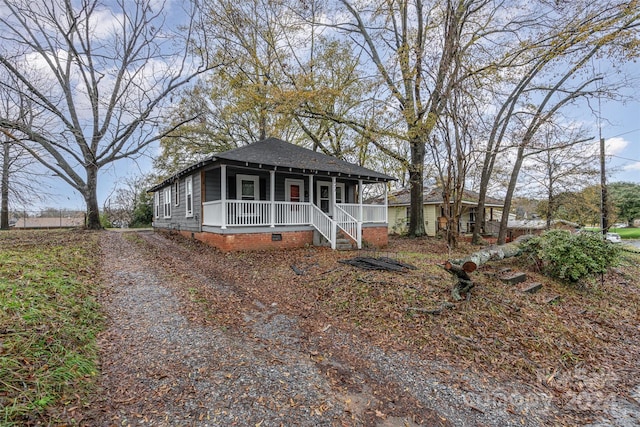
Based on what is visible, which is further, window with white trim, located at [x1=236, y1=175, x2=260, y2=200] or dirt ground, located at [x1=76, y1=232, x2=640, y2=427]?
window with white trim, located at [x1=236, y1=175, x2=260, y2=200]

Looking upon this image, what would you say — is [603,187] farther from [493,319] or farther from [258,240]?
[258,240]

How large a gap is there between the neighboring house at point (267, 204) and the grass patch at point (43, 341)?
17.8 feet

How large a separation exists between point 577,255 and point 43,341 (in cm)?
920

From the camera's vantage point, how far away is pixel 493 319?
14.9 ft

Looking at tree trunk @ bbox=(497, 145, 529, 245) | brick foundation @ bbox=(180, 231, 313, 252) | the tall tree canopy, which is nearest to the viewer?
brick foundation @ bbox=(180, 231, 313, 252)

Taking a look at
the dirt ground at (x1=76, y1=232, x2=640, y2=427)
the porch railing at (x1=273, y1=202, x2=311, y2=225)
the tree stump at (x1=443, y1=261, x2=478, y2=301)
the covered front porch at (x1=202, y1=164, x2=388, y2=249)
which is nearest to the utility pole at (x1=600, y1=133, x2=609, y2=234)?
the covered front porch at (x1=202, y1=164, x2=388, y2=249)

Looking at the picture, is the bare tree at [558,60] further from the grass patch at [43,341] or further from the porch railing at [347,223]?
the grass patch at [43,341]

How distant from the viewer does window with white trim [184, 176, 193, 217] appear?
13016mm

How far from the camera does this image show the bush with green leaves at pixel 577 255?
6.23m

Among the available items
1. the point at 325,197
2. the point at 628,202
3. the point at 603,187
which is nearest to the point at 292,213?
the point at 325,197

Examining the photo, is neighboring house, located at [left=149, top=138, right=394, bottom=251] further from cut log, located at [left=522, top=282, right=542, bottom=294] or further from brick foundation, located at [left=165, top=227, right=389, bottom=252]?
cut log, located at [left=522, top=282, right=542, bottom=294]

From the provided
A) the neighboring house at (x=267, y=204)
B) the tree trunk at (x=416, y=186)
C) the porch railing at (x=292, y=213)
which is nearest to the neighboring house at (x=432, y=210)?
the tree trunk at (x=416, y=186)

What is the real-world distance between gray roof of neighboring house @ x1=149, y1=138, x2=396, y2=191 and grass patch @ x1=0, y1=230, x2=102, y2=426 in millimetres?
5860

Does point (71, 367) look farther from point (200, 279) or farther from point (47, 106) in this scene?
point (47, 106)
